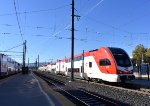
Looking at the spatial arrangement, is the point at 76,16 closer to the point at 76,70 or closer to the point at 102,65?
the point at 76,70

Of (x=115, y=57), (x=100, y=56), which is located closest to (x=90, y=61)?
(x=100, y=56)

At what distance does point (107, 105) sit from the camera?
1452 cm

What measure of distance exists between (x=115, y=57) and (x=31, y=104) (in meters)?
13.9

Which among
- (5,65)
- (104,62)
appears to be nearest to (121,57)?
(104,62)

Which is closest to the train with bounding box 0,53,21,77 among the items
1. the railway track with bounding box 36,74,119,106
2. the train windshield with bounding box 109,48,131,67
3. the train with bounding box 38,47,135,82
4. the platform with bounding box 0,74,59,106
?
the train with bounding box 38,47,135,82

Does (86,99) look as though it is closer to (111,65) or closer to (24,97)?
(24,97)

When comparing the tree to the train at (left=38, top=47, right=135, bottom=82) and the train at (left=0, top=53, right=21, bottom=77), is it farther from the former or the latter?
the train at (left=38, top=47, right=135, bottom=82)

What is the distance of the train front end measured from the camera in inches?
1019

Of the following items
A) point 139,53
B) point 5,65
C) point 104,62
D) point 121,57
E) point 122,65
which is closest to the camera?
point 122,65

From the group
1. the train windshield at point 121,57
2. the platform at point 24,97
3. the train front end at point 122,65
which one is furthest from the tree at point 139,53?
A: the platform at point 24,97

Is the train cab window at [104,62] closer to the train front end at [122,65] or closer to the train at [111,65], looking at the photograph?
the train at [111,65]

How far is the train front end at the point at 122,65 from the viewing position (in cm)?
2589

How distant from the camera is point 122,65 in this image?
26.5 meters

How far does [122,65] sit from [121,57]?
0.89 meters
